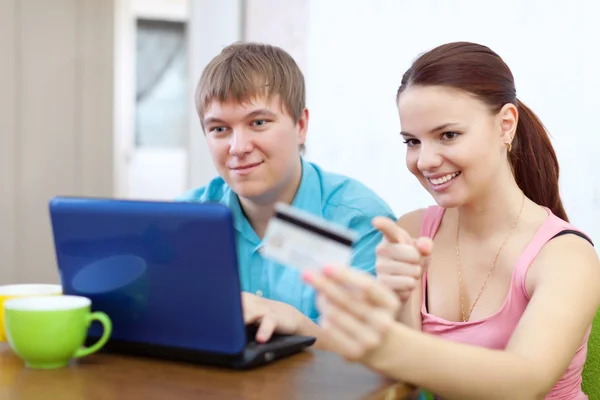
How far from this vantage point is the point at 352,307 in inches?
30.0

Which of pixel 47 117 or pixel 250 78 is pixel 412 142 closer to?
pixel 250 78

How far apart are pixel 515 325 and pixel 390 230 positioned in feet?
1.32

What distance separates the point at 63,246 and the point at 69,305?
9cm

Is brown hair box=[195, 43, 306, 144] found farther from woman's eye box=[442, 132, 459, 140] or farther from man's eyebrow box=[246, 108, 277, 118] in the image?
woman's eye box=[442, 132, 459, 140]

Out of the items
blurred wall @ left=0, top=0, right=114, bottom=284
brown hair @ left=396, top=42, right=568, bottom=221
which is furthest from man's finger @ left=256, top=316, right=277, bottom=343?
blurred wall @ left=0, top=0, right=114, bottom=284

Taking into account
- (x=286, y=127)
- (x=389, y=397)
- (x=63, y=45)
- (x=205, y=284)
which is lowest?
(x=389, y=397)

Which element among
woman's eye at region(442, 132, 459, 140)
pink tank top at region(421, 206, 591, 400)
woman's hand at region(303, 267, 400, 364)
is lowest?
pink tank top at region(421, 206, 591, 400)

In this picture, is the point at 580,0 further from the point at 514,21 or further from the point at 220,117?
the point at 220,117

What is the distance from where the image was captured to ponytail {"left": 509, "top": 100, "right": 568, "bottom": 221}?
54.4 inches

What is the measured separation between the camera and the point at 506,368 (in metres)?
0.91

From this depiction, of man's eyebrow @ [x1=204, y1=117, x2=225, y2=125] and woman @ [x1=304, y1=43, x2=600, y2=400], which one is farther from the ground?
man's eyebrow @ [x1=204, y1=117, x2=225, y2=125]

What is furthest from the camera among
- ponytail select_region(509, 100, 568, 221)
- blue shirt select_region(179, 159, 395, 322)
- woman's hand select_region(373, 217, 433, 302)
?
blue shirt select_region(179, 159, 395, 322)

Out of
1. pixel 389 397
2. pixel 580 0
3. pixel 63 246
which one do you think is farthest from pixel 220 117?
pixel 580 0

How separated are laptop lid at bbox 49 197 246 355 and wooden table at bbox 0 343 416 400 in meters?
0.04
